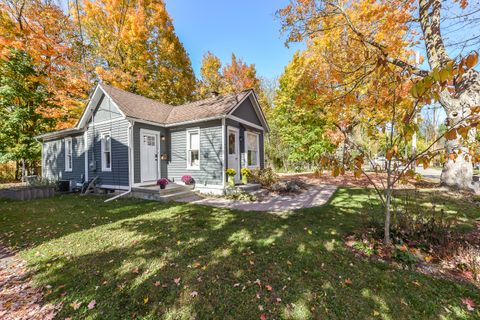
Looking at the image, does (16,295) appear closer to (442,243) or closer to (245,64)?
(442,243)

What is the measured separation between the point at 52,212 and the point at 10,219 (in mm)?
887

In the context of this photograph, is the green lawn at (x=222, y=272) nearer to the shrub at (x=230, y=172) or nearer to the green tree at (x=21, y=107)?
the shrub at (x=230, y=172)

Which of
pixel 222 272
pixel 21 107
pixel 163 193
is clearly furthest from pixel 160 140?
pixel 21 107

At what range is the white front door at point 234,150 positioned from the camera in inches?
383

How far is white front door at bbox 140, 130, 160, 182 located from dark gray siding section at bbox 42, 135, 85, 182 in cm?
463

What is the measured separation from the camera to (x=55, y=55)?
11.5 meters

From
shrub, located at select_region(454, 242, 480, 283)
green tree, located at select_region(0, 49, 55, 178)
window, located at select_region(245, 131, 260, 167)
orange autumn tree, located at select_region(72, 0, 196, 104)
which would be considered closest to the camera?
shrub, located at select_region(454, 242, 480, 283)

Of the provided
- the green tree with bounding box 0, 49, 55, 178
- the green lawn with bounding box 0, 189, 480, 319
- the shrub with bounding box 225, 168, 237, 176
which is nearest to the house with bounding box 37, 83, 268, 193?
the shrub with bounding box 225, 168, 237, 176

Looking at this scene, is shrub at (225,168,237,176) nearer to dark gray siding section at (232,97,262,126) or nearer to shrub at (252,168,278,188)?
shrub at (252,168,278,188)

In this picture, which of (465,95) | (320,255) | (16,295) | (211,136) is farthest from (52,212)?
(465,95)

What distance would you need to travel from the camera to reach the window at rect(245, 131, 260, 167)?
37.4ft

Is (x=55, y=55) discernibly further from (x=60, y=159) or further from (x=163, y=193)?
(x=163, y=193)

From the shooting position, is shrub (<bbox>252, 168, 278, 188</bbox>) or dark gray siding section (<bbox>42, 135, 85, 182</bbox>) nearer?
shrub (<bbox>252, 168, 278, 188</bbox>)

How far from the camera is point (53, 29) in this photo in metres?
11.0
